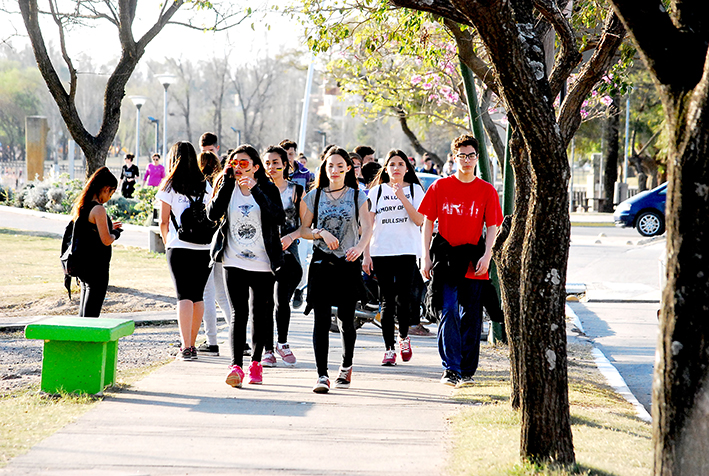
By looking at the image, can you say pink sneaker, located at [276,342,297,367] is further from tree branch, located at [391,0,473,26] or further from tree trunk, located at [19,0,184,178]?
tree trunk, located at [19,0,184,178]

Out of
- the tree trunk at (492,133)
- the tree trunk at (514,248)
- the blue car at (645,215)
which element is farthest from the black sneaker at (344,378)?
the blue car at (645,215)

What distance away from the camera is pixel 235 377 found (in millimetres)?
6348

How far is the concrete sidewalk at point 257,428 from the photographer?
4.51m

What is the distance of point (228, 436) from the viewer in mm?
5078

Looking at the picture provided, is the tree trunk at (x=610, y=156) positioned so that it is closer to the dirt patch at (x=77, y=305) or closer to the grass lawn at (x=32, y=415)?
the dirt patch at (x=77, y=305)

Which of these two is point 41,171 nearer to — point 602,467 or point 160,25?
point 160,25

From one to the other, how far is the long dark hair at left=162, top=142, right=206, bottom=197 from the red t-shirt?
2.02 meters

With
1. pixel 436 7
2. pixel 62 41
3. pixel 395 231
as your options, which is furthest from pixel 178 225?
pixel 62 41

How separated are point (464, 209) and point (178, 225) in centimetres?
240

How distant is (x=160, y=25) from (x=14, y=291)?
429cm

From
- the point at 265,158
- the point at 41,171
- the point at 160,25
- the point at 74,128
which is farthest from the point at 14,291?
the point at 41,171

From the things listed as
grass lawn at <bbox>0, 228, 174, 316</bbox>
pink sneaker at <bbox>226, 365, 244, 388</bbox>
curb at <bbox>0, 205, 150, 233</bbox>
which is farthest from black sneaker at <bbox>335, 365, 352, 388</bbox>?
curb at <bbox>0, 205, 150, 233</bbox>

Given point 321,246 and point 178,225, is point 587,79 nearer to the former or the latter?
point 321,246

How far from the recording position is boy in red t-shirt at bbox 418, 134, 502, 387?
6816mm
